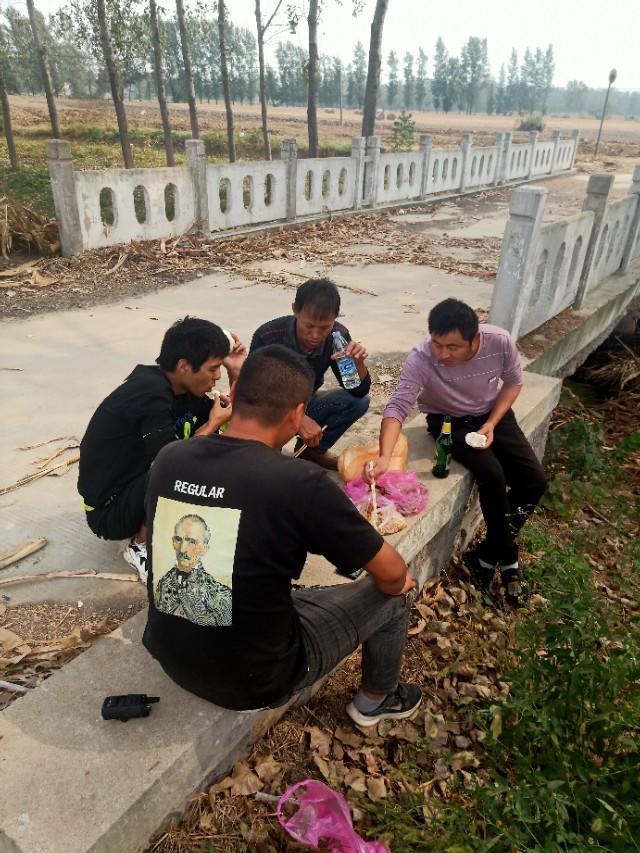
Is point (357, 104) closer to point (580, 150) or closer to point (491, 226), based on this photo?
point (580, 150)

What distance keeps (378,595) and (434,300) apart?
232 inches

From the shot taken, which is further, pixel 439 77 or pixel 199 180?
pixel 439 77

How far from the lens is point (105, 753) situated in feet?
6.10

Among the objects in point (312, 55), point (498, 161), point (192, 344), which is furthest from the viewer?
point (498, 161)

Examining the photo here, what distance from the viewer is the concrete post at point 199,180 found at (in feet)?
30.6

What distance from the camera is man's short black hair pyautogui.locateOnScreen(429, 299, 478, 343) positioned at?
320cm

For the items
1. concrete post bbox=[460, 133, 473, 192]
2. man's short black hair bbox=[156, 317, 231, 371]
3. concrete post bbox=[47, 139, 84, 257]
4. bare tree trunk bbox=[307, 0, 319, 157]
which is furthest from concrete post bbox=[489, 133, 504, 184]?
man's short black hair bbox=[156, 317, 231, 371]

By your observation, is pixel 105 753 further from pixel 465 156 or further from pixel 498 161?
pixel 498 161

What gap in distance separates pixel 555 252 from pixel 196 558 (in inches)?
194

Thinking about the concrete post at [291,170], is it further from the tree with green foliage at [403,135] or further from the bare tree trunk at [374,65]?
the tree with green foliage at [403,135]

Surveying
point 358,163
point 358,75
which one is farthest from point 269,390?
point 358,75

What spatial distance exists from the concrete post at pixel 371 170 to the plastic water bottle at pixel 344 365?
10763 mm

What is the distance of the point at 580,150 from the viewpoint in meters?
38.0

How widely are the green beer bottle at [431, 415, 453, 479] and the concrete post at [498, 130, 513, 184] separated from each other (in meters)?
17.8
